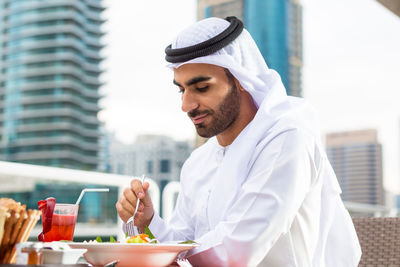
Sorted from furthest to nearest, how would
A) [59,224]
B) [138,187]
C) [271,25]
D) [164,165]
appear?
[164,165], [271,25], [138,187], [59,224]

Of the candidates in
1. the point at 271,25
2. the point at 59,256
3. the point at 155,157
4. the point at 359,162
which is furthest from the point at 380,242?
the point at 359,162

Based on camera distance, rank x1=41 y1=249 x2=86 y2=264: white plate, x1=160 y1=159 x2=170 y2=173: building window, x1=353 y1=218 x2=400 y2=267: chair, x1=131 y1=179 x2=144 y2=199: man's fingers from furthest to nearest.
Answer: x1=160 y1=159 x2=170 y2=173: building window, x1=353 y1=218 x2=400 y2=267: chair, x1=131 y1=179 x2=144 y2=199: man's fingers, x1=41 y1=249 x2=86 y2=264: white plate

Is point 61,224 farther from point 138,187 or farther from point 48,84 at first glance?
point 48,84

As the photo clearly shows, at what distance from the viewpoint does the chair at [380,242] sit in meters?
1.86

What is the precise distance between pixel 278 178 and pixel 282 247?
0.66ft

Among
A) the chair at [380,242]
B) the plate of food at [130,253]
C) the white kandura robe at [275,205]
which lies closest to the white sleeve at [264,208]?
the white kandura robe at [275,205]

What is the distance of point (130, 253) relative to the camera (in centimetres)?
111

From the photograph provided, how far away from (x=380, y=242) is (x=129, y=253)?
44.0 inches

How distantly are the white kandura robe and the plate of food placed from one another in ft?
0.77

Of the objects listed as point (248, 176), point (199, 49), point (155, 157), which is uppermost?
point (199, 49)

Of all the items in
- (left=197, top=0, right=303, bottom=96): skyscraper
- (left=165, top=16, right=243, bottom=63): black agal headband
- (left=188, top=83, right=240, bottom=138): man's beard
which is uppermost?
(left=197, top=0, right=303, bottom=96): skyscraper

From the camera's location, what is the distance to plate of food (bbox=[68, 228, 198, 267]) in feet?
3.58

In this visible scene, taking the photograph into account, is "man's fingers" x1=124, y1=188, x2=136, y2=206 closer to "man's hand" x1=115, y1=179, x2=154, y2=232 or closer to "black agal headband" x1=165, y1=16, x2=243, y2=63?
"man's hand" x1=115, y1=179, x2=154, y2=232

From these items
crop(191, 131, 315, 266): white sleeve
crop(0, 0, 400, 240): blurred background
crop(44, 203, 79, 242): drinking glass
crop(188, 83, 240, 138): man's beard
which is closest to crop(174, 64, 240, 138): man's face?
crop(188, 83, 240, 138): man's beard
